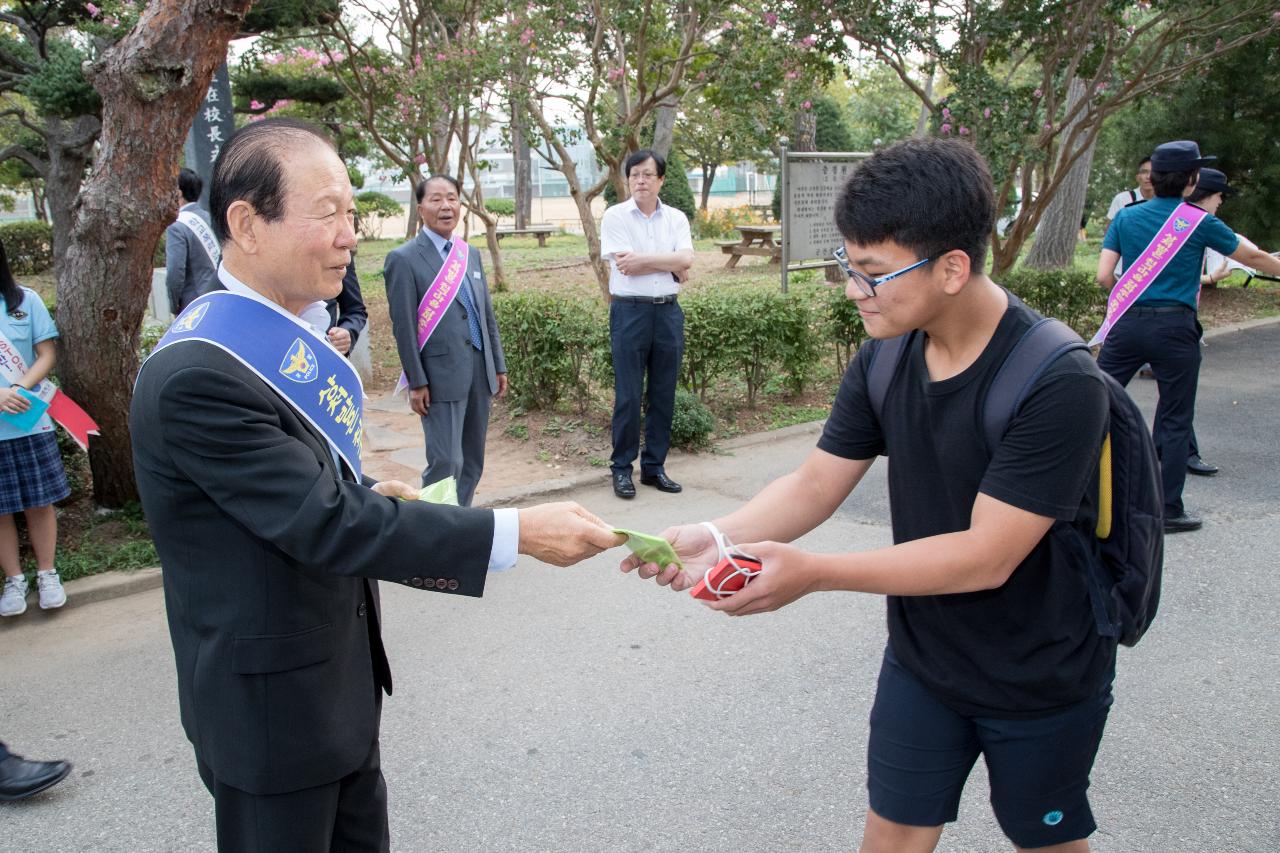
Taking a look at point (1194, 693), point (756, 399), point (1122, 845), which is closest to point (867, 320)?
point (1122, 845)

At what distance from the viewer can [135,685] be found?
161 inches

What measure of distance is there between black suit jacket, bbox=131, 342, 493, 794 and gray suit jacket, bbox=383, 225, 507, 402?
Answer: 3.44 meters

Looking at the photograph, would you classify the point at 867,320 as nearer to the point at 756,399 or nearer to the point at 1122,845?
the point at 1122,845

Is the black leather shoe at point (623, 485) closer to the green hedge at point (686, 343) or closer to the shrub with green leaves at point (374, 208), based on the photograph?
the green hedge at point (686, 343)

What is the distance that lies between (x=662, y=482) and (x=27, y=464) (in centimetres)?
351

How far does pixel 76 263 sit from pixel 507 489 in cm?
274

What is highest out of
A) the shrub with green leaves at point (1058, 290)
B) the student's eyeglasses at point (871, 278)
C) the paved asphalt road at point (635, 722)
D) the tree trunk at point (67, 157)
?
the tree trunk at point (67, 157)

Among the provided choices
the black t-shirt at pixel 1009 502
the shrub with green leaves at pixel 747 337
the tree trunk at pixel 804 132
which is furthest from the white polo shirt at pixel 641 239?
the tree trunk at pixel 804 132

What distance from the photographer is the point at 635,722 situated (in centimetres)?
370

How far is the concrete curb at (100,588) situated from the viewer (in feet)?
15.7

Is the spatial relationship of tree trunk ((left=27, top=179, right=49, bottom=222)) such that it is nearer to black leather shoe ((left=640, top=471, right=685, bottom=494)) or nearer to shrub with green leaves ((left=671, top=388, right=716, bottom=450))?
shrub with green leaves ((left=671, top=388, right=716, bottom=450))

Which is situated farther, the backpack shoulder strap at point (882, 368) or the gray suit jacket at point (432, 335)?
the gray suit jacket at point (432, 335)

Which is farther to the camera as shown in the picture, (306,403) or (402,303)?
(402,303)

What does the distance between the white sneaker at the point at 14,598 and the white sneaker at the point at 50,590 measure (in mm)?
74
